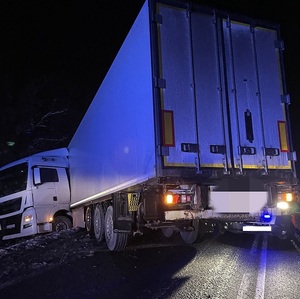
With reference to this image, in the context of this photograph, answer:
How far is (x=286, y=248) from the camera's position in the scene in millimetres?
7035

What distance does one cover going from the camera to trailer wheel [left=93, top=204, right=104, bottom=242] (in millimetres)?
8594

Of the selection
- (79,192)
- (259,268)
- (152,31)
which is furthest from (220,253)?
(79,192)

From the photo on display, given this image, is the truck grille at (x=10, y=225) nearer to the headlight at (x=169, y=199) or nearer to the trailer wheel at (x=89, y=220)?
the trailer wheel at (x=89, y=220)

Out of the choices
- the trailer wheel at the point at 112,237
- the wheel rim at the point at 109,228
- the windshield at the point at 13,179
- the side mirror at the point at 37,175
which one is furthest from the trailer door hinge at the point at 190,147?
the windshield at the point at 13,179

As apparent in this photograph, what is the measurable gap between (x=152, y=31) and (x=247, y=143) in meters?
2.24

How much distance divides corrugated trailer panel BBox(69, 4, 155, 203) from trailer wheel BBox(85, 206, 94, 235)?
57 cm

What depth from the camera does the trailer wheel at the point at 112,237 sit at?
7297 millimetres

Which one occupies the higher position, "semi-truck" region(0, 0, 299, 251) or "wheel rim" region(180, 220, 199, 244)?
"semi-truck" region(0, 0, 299, 251)

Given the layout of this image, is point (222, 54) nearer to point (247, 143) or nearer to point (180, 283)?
point (247, 143)

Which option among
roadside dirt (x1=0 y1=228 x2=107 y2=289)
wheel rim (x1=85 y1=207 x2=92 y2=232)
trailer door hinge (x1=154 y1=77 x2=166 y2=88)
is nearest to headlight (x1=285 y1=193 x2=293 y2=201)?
trailer door hinge (x1=154 y1=77 x2=166 y2=88)

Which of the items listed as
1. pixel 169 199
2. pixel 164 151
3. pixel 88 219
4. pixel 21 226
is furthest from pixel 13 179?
pixel 164 151

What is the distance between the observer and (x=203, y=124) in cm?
563

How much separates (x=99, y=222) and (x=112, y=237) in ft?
4.59

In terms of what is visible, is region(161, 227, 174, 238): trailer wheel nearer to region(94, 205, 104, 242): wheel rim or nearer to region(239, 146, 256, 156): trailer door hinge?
region(94, 205, 104, 242): wheel rim
